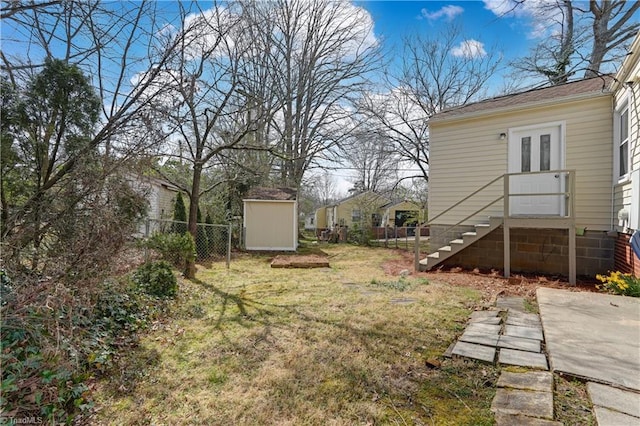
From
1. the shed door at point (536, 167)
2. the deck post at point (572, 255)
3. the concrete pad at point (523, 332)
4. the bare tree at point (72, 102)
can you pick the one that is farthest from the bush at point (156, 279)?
the shed door at point (536, 167)

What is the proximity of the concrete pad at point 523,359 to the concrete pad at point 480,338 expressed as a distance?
0.21 m

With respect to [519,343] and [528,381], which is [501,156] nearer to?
[519,343]

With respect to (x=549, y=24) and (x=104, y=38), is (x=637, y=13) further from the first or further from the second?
(x=104, y=38)

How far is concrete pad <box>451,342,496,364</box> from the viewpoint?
2.90m

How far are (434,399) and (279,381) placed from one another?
1.22 meters

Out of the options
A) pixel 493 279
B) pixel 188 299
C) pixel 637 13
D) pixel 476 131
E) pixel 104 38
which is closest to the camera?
pixel 104 38

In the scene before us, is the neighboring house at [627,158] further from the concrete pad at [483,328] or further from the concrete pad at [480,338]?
the concrete pad at [480,338]

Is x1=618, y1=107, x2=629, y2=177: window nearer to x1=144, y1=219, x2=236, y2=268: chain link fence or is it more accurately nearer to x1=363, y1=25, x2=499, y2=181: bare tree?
x1=144, y1=219, x2=236, y2=268: chain link fence

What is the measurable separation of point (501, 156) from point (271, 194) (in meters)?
8.86

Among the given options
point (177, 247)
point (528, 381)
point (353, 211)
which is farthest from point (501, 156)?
point (353, 211)

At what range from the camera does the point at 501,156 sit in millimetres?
7855

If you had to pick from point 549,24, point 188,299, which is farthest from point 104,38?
point 549,24

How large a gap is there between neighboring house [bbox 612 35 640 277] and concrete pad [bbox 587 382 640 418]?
3.21m

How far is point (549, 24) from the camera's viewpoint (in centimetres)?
1121
